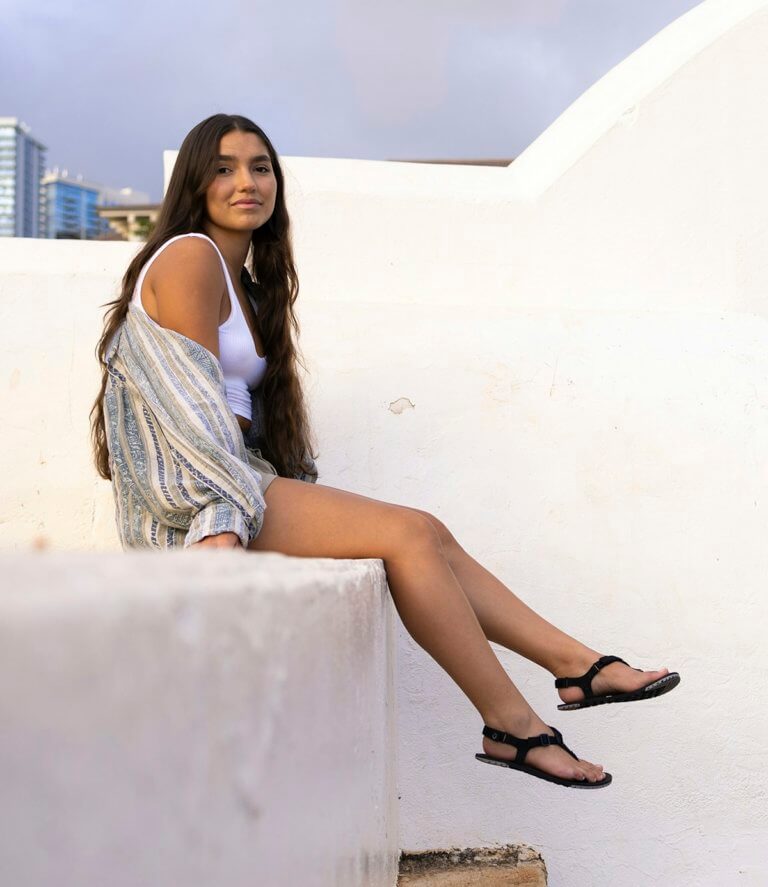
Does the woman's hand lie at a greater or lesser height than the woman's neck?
lesser

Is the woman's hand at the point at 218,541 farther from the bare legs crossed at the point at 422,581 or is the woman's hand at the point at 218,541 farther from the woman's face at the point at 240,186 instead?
the woman's face at the point at 240,186

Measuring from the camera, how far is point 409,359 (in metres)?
2.93

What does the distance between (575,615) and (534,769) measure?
781mm

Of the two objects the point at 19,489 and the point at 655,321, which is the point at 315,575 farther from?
the point at 655,321

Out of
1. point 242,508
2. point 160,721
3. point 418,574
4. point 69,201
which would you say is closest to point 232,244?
point 242,508

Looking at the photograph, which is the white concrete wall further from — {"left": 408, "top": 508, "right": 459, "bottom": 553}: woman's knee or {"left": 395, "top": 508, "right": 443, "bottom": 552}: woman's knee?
{"left": 395, "top": 508, "right": 443, "bottom": 552}: woman's knee

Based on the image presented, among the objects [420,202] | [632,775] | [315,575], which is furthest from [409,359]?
[315,575]

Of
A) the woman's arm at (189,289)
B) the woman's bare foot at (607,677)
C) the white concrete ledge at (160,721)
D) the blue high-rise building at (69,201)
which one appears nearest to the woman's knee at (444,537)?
the woman's bare foot at (607,677)

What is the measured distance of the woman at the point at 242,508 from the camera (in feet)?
6.27

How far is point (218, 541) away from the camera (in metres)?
1.81

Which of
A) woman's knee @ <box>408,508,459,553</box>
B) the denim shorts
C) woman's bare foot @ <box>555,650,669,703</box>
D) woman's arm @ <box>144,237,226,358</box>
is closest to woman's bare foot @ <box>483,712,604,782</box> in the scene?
woman's bare foot @ <box>555,650,669,703</box>

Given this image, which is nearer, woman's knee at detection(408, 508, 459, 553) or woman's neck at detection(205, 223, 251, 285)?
woman's knee at detection(408, 508, 459, 553)

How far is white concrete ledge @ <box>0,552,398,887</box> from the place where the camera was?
47cm

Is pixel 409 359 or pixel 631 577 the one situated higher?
pixel 409 359
